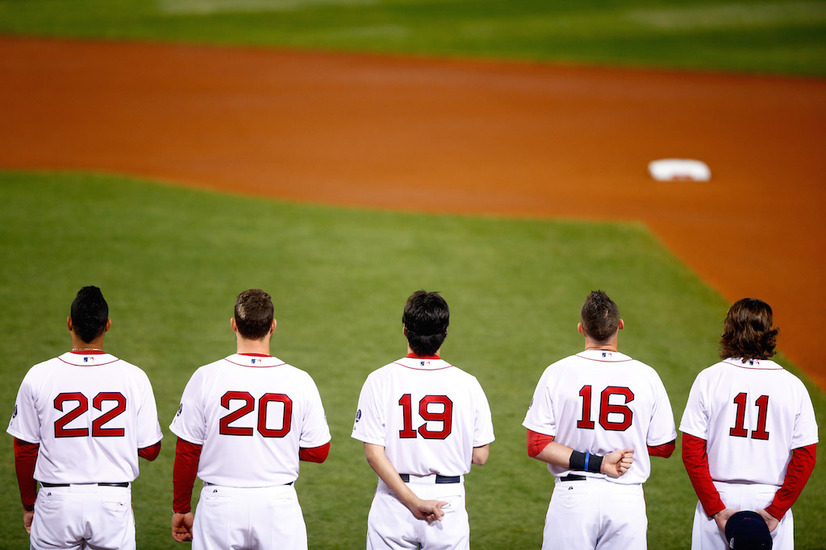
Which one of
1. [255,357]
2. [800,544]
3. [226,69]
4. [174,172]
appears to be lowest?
[800,544]

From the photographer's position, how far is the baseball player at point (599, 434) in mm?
3912

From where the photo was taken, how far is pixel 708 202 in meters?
13.0

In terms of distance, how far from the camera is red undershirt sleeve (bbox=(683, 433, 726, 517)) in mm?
3904

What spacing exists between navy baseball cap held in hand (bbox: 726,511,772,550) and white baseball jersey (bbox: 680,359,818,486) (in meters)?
0.22

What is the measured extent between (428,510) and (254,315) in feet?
3.44

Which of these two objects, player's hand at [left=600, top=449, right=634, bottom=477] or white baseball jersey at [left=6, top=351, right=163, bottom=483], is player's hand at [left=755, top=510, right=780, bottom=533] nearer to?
player's hand at [left=600, top=449, right=634, bottom=477]

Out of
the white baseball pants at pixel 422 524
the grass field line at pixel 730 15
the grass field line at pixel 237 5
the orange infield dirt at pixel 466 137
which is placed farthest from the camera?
the grass field line at pixel 237 5

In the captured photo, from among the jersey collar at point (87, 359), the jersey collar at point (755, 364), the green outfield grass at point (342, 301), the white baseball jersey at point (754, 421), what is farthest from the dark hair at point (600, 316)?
the green outfield grass at point (342, 301)

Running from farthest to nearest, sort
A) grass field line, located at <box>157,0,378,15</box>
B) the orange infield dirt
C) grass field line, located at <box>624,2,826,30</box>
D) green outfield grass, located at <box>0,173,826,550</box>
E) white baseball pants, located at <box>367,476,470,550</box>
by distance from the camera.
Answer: grass field line, located at <box>157,0,378,15</box> → grass field line, located at <box>624,2,826,30</box> → the orange infield dirt → green outfield grass, located at <box>0,173,826,550</box> → white baseball pants, located at <box>367,476,470,550</box>

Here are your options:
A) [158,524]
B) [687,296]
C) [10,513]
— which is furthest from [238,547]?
[687,296]

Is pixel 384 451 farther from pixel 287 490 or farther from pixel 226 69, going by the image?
pixel 226 69

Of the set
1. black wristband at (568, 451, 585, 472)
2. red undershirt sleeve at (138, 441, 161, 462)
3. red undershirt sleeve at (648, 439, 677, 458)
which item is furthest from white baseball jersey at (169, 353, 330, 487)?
red undershirt sleeve at (648, 439, 677, 458)

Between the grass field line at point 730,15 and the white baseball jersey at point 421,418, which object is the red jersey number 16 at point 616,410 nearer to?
the white baseball jersey at point 421,418

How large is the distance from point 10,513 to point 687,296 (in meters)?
6.80
